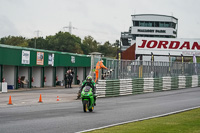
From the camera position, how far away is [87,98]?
16094 millimetres

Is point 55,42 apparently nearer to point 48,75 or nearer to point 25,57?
point 48,75

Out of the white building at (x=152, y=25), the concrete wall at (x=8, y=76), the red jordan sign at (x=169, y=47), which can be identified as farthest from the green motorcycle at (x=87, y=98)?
the white building at (x=152, y=25)

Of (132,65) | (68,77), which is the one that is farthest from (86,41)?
(132,65)

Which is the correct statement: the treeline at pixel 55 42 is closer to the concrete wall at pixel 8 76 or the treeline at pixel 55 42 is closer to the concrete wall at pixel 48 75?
the concrete wall at pixel 48 75

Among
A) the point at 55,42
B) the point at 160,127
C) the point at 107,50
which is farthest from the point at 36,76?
the point at 107,50

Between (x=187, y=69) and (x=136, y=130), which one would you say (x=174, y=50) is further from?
(x=136, y=130)

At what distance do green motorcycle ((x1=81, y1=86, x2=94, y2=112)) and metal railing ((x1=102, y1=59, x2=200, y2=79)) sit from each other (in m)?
10.3

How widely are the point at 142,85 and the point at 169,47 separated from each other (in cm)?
2066

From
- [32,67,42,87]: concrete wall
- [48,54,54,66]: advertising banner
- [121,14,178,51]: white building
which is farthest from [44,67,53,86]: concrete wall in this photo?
[121,14,178,51]: white building

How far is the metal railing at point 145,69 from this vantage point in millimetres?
27375

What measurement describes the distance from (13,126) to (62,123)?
5.02 feet

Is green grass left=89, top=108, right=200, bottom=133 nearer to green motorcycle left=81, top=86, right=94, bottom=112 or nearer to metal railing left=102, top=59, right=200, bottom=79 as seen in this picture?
green motorcycle left=81, top=86, right=94, bottom=112

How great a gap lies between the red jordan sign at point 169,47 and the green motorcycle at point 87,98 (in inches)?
1332

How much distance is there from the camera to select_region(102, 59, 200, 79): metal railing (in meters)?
27.4
